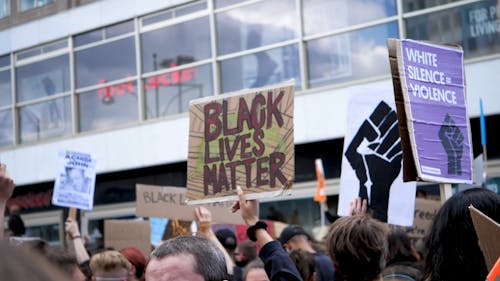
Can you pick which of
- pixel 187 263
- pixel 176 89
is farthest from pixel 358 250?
pixel 176 89

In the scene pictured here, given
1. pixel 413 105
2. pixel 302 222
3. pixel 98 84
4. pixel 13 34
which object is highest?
pixel 13 34

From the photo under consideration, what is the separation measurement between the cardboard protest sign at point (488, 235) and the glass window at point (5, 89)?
1561 centimetres

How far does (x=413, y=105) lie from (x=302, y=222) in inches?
347

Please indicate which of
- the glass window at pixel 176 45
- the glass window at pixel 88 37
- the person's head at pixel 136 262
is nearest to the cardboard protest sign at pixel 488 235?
the person's head at pixel 136 262

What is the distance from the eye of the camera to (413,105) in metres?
4.24

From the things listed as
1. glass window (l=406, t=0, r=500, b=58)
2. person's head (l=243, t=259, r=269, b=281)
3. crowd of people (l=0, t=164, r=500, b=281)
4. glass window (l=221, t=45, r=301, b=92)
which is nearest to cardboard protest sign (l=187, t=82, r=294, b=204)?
crowd of people (l=0, t=164, r=500, b=281)

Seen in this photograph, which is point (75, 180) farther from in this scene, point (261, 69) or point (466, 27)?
point (466, 27)

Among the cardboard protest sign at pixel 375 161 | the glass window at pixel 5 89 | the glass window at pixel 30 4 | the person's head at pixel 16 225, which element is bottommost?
the person's head at pixel 16 225

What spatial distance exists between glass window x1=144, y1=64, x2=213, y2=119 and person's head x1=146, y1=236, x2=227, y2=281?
11371mm

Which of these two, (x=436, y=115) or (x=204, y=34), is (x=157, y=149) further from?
(x=436, y=115)

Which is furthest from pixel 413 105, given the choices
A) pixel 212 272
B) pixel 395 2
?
pixel 395 2

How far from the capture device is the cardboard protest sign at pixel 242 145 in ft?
14.7

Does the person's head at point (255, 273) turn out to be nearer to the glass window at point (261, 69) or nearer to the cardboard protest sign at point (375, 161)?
the cardboard protest sign at point (375, 161)

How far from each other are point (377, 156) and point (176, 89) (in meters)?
9.47
